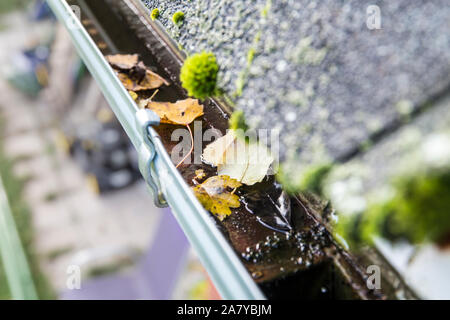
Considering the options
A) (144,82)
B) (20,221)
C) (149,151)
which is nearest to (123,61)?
(144,82)

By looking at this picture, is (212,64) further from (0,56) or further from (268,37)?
(0,56)

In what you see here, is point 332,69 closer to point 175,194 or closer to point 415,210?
point 415,210

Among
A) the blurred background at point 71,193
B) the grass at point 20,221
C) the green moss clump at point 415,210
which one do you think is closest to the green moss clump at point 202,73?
the green moss clump at point 415,210

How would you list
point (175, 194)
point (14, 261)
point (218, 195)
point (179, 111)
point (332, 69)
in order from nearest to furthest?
point (332, 69) → point (175, 194) → point (218, 195) → point (179, 111) → point (14, 261)

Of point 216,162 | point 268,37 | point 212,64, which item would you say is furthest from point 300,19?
point 216,162

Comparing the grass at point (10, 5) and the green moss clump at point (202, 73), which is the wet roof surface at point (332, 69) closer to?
the green moss clump at point (202, 73)
